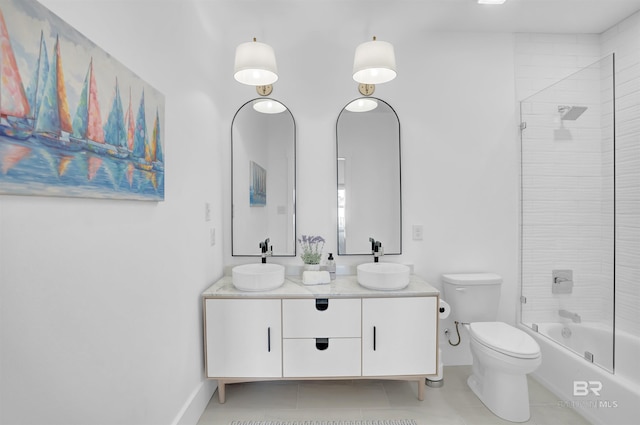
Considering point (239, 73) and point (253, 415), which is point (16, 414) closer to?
point (253, 415)

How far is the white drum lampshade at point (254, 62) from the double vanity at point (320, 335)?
4.56 feet

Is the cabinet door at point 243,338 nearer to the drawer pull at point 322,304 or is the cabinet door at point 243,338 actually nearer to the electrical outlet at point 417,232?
the drawer pull at point 322,304

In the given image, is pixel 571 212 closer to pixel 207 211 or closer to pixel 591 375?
pixel 591 375

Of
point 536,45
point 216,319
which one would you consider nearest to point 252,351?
point 216,319

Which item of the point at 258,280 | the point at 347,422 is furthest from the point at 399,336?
the point at 258,280

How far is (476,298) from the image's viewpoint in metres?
2.31

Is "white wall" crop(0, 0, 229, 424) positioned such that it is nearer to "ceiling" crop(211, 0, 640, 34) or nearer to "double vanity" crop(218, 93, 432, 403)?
"double vanity" crop(218, 93, 432, 403)

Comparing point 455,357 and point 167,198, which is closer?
point 167,198

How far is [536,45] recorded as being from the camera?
2492 mm

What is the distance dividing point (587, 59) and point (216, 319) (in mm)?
3352

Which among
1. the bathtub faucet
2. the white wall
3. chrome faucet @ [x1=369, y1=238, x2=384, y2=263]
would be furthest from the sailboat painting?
the bathtub faucet

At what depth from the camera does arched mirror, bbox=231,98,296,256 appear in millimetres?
2453

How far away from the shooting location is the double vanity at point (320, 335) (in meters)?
1.97

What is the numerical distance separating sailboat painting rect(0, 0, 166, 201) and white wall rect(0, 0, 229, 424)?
5 centimetres
